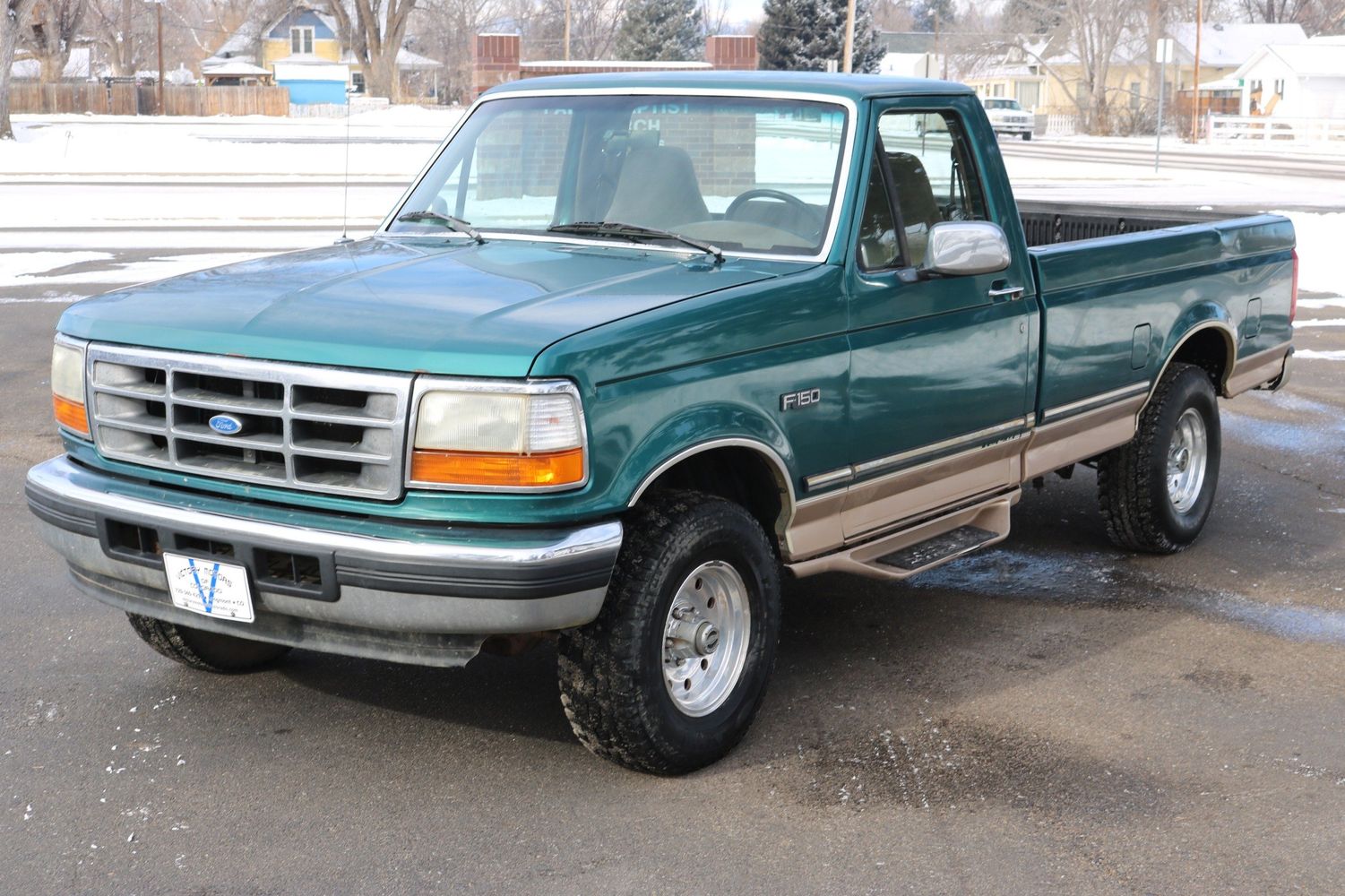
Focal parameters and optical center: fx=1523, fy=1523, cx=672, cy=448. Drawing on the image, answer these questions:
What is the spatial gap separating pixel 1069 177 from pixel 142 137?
27.7 meters

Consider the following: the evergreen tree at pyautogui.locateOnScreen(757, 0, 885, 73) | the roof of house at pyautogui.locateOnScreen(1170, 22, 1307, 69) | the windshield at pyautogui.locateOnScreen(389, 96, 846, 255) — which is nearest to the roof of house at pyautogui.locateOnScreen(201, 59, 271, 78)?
the evergreen tree at pyautogui.locateOnScreen(757, 0, 885, 73)

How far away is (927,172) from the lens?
548cm

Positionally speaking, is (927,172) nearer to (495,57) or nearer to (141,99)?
(495,57)

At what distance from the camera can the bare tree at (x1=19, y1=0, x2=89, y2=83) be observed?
270 ft

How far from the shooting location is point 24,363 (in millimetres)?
10984

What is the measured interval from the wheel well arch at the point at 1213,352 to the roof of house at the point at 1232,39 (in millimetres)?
86000

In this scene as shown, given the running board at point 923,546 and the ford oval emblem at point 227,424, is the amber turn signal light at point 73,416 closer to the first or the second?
the ford oval emblem at point 227,424

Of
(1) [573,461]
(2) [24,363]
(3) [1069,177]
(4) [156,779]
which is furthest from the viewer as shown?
(3) [1069,177]

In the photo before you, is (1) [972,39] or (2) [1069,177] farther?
(1) [972,39]

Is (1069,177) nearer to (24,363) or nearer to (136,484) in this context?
(24,363)

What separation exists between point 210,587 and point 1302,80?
3188 inches

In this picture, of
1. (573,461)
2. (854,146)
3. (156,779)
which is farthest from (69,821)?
(854,146)

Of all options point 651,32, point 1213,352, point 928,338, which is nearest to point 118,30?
point 651,32

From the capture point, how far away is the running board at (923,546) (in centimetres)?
500
